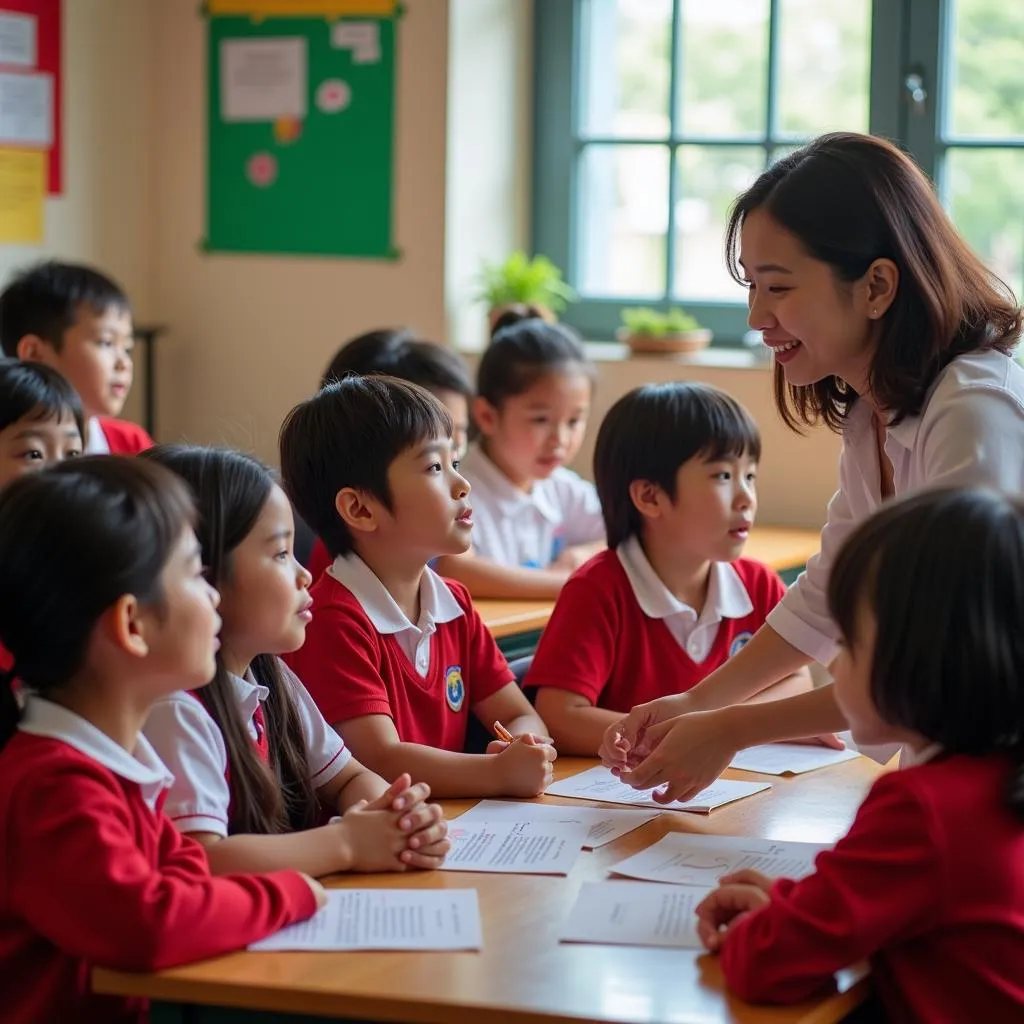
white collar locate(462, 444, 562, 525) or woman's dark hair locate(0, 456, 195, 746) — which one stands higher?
woman's dark hair locate(0, 456, 195, 746)

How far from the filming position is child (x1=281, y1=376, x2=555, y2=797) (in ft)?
7.16

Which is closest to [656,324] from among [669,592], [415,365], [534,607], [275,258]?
[415,365]

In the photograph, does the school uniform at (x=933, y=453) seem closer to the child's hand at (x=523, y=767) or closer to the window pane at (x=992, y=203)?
the child's hand at (x=523, y=767)

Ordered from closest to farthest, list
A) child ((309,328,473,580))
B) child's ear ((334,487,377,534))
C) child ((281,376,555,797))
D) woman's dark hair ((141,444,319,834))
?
woman's dark hair ((141,444,319,834)), child ((281,376,555,797)), child's ear ((334,487,377,534)), child ((309,328,473,580))

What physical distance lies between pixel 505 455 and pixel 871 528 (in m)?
2.13

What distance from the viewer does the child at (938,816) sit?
142cm

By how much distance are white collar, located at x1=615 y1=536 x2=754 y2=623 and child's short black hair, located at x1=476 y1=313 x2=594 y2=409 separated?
103cm

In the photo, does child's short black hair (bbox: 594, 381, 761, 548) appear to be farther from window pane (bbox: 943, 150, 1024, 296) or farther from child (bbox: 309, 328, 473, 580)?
window pane (bbox: 943, 150, 1024, 296)

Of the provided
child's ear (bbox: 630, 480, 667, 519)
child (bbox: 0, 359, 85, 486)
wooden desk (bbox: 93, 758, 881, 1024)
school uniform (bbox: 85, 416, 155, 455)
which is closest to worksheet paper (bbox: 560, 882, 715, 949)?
wooden desk (bbox: 93, 758, 881, 1024)

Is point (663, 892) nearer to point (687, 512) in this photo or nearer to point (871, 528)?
point (871, 528)

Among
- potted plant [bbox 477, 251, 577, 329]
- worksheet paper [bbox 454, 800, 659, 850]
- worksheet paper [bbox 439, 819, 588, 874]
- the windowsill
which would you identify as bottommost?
worksheet paper [bbox 454, 800, 659, 850]

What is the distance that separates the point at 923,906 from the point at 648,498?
1213 millimetres

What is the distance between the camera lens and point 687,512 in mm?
2545

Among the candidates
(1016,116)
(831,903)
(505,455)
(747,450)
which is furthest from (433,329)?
(831,903)
